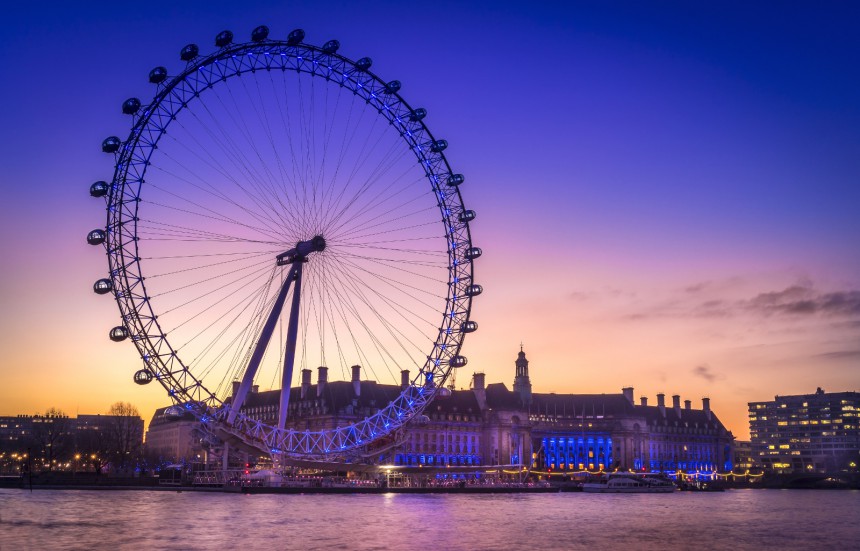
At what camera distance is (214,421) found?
251ft

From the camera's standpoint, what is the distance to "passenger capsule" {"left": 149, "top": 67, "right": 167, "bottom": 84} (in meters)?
64.8

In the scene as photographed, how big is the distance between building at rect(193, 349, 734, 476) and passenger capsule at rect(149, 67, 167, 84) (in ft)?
239

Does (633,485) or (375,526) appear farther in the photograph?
(633,485)

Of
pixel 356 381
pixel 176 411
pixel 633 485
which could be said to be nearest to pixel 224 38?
pixel 176 411

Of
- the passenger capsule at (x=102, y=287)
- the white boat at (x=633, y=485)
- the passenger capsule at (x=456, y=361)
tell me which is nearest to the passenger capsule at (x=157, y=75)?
the passenger capsule at (x=102, y=287)

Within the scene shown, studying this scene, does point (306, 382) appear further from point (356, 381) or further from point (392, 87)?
point (392, 87)

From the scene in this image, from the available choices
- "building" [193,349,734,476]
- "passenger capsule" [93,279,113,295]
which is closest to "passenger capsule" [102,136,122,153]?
"passenger capsule" [93,279,113,295]

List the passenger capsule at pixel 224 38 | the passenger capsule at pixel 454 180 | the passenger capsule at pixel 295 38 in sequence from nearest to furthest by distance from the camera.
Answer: the passenger capsule at pixel 224 38
the passenger capsule at pixel 295 38
the passenger capsule at pixel 454 180

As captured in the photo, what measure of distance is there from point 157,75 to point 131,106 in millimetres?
2786

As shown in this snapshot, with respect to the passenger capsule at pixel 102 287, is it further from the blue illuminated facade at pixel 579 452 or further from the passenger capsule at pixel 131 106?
the blue illuminated facade at pixel 579 452

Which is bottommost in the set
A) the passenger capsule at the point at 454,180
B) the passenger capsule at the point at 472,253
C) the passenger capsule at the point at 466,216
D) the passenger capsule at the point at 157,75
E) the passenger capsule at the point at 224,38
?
the passenger capsule at the point at 472,253

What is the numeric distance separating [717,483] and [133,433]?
4393 inches

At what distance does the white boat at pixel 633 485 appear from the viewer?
142m

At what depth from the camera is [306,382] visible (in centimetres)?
16062
